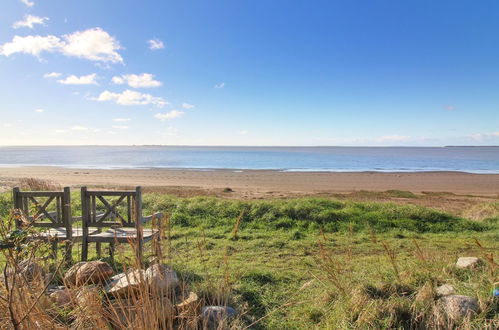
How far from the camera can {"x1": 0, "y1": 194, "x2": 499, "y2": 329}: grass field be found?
3541mm

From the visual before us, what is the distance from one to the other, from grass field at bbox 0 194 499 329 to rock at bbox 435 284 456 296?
0.10 meters

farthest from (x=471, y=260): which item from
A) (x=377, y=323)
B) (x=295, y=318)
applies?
(x=295, y=318)

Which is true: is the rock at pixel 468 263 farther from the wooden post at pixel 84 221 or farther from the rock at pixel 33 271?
the wooden post at pixel 84 221

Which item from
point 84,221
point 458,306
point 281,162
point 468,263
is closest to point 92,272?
point 84,221

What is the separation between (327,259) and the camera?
538cm

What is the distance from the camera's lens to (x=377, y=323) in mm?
3348

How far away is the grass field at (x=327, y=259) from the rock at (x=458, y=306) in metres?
0.09

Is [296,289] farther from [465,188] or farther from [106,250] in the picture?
[465,188]

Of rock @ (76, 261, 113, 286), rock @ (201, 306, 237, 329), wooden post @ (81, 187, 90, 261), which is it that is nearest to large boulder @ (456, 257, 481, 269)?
rock @ (201, 306, 237, 329)

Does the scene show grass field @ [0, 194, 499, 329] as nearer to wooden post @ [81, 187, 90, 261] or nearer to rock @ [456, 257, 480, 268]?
rock @ [456, 257, 480, 268]

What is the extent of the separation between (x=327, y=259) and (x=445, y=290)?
6.28 feet

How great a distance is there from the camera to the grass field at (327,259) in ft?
11.6

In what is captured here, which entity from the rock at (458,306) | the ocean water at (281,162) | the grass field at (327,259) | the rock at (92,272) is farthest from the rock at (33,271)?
the ocean water at (281,162)

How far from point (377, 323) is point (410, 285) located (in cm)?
101
